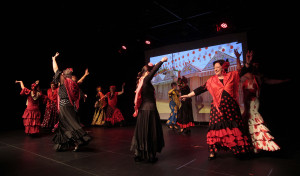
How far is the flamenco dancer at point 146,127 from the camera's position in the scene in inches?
102

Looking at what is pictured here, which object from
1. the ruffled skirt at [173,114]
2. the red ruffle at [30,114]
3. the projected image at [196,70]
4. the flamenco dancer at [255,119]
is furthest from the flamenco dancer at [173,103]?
the red ruffle at [30,114]

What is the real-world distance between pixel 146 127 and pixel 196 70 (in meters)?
5.20

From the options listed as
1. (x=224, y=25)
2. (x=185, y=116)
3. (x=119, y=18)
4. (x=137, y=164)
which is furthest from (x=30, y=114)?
(x=224, y=25)

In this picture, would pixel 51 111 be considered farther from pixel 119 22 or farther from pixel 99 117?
pixel 119 22

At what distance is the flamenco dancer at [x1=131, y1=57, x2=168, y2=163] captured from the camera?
2.58 meters

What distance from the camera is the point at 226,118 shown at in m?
2.66

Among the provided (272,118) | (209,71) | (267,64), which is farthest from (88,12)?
(272,118)

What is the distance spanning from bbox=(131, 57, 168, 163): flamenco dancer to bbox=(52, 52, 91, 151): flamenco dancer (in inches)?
45.2

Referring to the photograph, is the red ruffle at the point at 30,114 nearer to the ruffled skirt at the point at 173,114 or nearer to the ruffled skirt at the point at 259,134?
the ruffled skirt at the point at 173,114

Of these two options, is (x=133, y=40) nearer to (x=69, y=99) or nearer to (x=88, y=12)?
(x=88, y=12)

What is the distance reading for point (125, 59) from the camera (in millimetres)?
9156

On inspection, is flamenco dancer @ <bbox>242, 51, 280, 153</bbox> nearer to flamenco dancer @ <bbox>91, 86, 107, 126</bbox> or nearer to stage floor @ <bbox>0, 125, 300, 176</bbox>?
stage floor @ <bbox>0, 125, 300, 176</bbox>

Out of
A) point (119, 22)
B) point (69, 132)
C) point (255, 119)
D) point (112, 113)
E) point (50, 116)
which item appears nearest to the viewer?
point (255, 119)

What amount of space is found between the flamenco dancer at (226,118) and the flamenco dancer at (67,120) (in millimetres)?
2133
